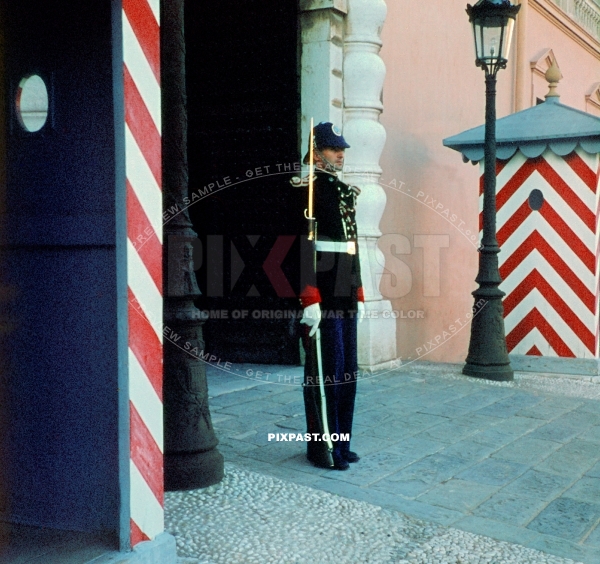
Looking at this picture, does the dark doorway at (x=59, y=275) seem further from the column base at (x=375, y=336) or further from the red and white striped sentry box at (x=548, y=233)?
the red and white striped sentry box at (x=548, y=233)

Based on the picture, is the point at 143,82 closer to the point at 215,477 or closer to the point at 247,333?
the point at 215,477

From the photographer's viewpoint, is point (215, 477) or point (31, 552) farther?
point (215, 477)

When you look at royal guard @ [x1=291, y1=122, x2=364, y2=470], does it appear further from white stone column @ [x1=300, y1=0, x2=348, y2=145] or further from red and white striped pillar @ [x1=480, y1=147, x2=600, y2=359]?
red and white striped pillar @ [x1=480, y1=147, x2=600, y2=359]

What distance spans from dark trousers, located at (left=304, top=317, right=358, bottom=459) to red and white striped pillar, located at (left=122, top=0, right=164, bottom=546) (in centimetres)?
147

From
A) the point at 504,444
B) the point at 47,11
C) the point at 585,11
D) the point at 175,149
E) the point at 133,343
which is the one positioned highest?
the point at 585,11

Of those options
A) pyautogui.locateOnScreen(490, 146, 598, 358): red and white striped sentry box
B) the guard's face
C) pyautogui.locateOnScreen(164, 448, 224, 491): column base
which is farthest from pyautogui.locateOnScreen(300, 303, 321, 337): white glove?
pyautogui.locateOnScreen(490, 146, 598, 358): red and white striped sentry box

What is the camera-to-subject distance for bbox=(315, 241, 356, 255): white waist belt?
4094mm

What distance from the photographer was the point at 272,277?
23.5 ft

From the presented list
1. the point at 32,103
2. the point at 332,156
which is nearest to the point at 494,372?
the point at 332,156

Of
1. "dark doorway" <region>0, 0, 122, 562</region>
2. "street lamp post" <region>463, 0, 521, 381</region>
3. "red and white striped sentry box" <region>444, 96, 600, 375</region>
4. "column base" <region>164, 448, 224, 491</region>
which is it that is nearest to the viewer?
"dark doorway" <region>0, 0, 122, 562</region>

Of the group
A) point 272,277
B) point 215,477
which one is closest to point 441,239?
point 272,277

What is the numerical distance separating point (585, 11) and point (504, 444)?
13.1m

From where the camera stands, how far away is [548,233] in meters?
7.53

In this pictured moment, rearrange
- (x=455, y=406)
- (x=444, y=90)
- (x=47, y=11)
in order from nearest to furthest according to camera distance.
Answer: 1. (x=47, y=11)
2. (x=455, y=406)
3. (x=444, y=90)
